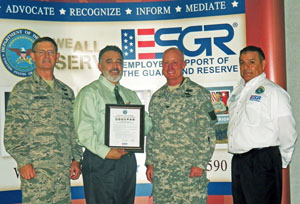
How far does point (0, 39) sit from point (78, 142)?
1.45 m

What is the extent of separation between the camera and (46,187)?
3.99 metres

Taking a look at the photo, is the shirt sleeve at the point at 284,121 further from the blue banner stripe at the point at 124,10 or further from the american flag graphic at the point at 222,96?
the blue banner stripe at the point at 124,10

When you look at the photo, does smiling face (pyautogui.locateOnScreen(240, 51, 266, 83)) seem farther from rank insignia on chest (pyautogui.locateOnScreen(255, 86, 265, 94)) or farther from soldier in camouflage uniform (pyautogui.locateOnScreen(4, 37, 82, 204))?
soldier in camouflage uniform (pyautogui.locateOnScreen(4, 37, 82, 204))

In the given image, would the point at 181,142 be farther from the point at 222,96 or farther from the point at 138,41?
the point at 138,41

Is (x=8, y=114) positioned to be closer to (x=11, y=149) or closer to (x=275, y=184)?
(x=11, y=149)

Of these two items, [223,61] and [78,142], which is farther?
[223,61]

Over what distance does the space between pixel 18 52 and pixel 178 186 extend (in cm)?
228

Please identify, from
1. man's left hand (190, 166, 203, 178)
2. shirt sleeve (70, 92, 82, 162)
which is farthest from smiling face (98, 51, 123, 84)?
man's left hand (190, 166, 203, 178)

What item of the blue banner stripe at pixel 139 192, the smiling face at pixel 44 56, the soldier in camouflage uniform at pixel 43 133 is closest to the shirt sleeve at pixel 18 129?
the soldier in camouflage uniform at pixel 43 133

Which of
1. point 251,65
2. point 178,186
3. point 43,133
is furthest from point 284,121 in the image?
point 43,133

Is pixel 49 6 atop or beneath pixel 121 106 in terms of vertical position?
atop

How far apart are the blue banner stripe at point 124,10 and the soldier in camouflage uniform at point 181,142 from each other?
702 mm

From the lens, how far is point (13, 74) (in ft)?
14.9

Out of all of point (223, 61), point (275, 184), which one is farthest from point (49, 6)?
point (275, 184)
